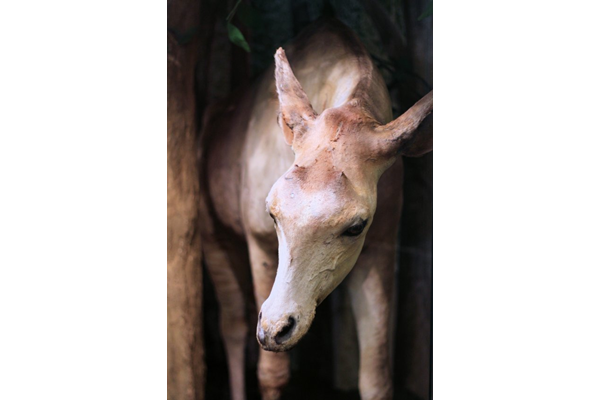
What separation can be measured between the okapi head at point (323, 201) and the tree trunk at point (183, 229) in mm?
450

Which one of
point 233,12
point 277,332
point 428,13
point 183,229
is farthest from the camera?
point 183,229

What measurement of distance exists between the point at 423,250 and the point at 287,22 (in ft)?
2.46

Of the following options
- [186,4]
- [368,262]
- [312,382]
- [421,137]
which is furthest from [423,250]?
[186,4]

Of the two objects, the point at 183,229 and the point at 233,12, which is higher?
the point at 233,12

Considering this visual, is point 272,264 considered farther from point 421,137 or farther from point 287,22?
point 287,22

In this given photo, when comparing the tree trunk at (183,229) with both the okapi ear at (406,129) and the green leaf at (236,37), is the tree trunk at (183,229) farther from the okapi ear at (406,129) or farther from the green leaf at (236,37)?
the okapi ear at (406,129)

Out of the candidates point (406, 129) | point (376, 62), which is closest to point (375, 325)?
point (406, 129)

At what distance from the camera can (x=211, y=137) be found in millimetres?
2104

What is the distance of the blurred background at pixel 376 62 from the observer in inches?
74.1

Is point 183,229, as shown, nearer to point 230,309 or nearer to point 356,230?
point 230,309

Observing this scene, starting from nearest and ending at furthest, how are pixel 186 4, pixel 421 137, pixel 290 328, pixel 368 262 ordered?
1. pixel 290 328
2. pixel 421 137
3. pixel 368 262
4. pixel 186 4

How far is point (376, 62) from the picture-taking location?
1893mm

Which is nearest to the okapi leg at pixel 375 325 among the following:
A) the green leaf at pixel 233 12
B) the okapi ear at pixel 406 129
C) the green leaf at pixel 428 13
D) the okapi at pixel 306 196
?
the okapi at pixel 306 196

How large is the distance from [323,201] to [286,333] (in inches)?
12.7
